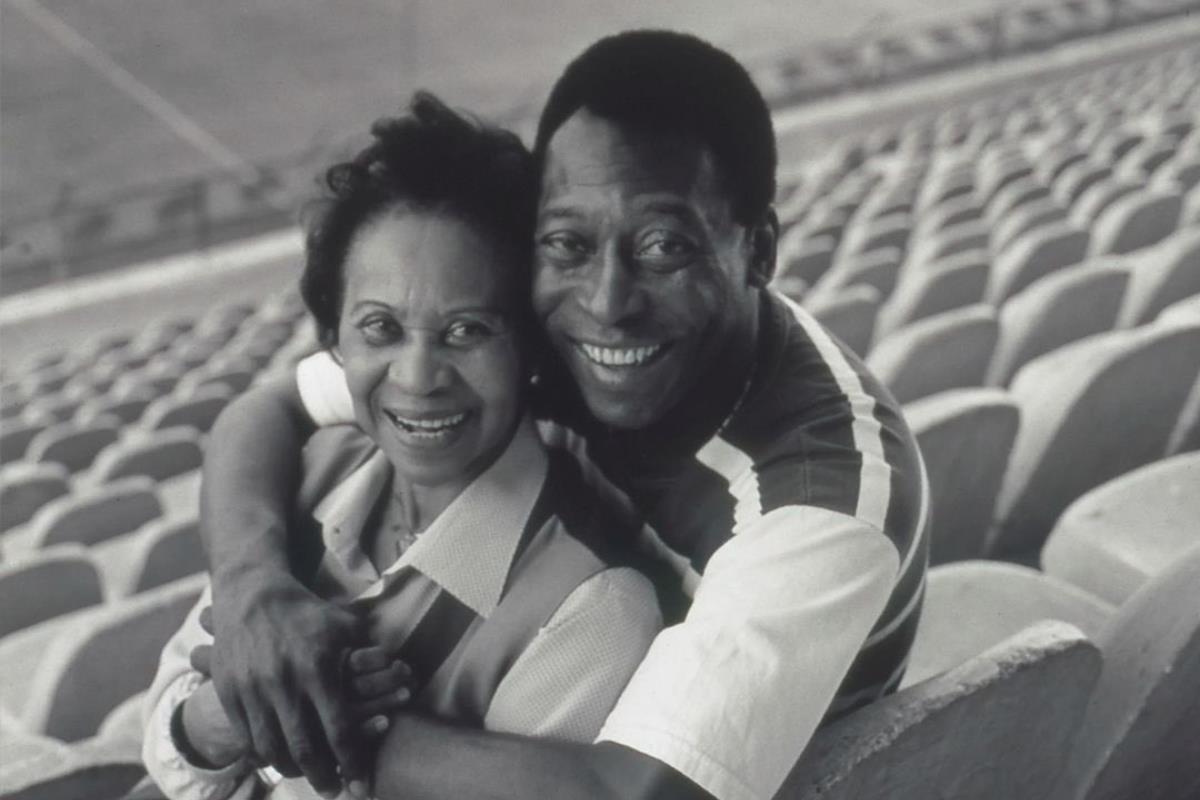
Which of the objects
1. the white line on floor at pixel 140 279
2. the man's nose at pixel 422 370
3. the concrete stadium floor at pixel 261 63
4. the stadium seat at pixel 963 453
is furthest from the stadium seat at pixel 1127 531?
the concrete stadium floor at pixel 261 63

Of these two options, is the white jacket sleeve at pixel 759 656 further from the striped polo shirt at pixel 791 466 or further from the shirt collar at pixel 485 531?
the shirt collar at pixel 485 531

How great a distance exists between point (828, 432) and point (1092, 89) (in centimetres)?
869

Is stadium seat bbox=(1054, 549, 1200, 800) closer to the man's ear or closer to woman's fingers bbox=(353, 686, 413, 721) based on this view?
the man's ear

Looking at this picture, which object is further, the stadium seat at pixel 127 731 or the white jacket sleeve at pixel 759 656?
the stadium seat at pixel 127 731

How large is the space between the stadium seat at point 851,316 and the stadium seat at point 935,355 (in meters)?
0.45

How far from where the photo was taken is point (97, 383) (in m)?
5.95

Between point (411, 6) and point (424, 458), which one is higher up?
point (424, 458)

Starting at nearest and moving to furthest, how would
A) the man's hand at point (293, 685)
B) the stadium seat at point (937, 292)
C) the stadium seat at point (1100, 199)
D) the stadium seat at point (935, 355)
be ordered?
1. the man's hand at point (293, 685)
2. the stadium seat at point (935, 355)
3. the stadium seat at point (937, 292)
4. the stadium seat at point (1100, 199)

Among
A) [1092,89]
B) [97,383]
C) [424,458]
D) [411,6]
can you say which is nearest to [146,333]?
[97,383]

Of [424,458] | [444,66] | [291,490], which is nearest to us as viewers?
[424,458]

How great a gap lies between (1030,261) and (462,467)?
7.80 ft

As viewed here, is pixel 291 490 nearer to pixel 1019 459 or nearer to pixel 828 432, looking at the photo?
pixel 828 432

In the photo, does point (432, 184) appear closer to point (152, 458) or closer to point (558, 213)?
point (558, 213)

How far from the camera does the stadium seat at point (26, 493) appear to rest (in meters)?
3.71
